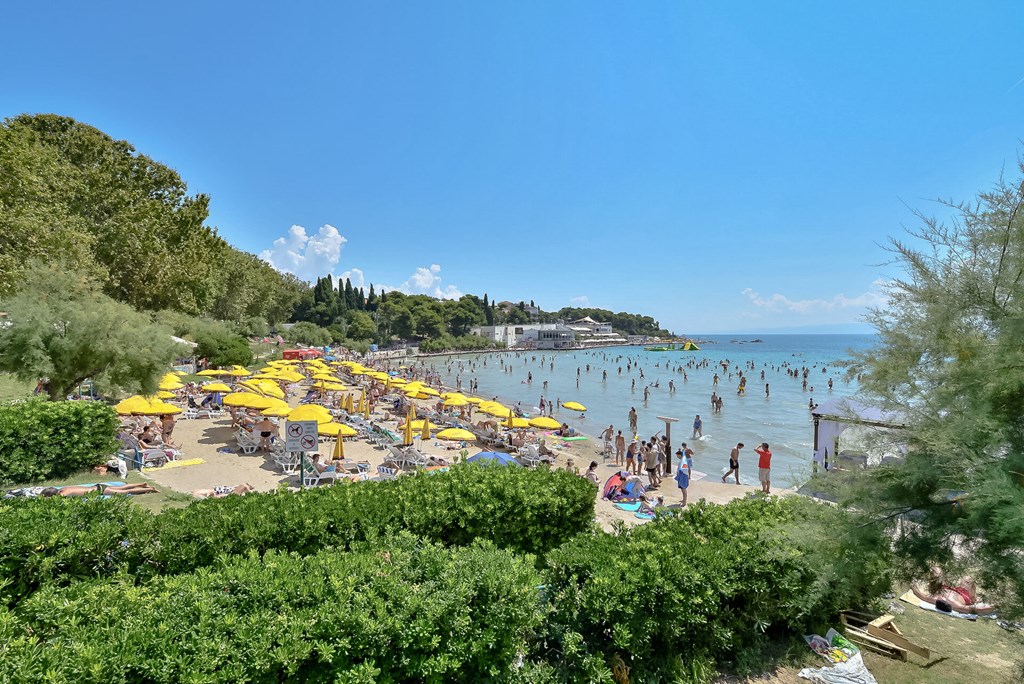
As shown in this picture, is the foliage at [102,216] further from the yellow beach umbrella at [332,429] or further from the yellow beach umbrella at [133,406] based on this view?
the yellow beach umbrella at [332,429]

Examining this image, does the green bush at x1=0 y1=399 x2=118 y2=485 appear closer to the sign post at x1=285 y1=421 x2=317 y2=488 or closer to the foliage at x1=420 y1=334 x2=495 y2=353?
the sign post at x1=285 y1=421 x2=317 y2=488

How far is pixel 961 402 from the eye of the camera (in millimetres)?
3768

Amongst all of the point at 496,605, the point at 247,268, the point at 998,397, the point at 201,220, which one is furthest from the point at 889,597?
the point at 247,268

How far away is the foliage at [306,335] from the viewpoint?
70438 millimetres

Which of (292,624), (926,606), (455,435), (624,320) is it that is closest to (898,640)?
(926,606)

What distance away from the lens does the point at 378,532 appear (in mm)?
5273

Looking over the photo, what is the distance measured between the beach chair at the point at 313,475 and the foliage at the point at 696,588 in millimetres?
8691

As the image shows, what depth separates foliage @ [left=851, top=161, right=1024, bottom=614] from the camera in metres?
3.41

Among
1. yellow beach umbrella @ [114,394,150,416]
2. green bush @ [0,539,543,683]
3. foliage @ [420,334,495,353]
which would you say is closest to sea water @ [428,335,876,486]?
green bush @ [0,539,543,683]

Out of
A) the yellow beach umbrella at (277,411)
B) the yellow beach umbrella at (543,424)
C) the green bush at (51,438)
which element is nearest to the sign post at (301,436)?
the green bush at (51,438)

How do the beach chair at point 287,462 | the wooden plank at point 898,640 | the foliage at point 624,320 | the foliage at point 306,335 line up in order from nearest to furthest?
the wooden plank at point 898,640
the beach chair at point 287,462
the foliage at point 306,335
the foliage at point 624,320

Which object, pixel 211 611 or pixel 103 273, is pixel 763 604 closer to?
pixel 211 611

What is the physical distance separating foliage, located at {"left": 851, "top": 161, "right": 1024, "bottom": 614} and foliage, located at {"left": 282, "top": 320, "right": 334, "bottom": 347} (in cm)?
7404

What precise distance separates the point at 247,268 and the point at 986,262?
58.8m
